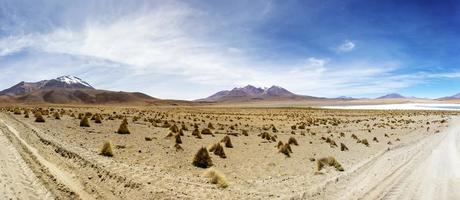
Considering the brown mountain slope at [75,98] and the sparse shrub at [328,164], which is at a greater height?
the brown mountain slope at [75,98]

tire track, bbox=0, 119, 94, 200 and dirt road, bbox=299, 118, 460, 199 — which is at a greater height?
tire track, bbox=0, 119, 94, 200

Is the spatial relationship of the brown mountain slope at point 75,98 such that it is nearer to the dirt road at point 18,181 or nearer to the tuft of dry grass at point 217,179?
the dirt road at point 18,181

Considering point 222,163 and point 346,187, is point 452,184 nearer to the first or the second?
point 346,187

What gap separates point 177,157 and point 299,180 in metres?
5.07

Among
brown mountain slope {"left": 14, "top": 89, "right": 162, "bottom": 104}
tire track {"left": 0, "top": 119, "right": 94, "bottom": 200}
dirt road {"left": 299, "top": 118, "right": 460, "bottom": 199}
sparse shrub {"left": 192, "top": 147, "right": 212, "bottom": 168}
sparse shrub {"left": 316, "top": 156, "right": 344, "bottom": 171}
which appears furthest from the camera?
brown mountain slope {"left": 14, "top": 89, "right": 162, "bottom": 104}

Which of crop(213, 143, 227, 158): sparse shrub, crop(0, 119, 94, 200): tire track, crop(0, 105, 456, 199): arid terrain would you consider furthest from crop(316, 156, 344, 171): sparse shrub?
crop(0, 119, 94, 200): tire track

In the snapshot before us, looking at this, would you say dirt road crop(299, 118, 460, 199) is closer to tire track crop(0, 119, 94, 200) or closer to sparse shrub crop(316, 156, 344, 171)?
sparse shrub crop(316, 156, 344, 171)

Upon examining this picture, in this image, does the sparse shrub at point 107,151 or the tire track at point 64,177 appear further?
the sparse shrub at point 107,151

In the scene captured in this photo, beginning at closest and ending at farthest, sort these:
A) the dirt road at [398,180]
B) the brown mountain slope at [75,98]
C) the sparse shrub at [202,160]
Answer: the dirt road at [398,180] < the sparse shrub at [202,160] < the brown mountain slope at [75,98]

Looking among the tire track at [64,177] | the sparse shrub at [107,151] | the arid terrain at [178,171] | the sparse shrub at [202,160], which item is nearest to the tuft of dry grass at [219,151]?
the arid terrain at [178,171]

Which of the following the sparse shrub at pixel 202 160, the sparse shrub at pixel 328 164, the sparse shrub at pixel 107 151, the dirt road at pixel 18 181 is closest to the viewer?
the dirt road at pixel 18 181

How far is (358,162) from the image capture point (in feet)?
54.2

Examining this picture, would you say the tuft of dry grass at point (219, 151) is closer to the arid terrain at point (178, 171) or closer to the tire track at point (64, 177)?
the arid terrain at point (178, 171)

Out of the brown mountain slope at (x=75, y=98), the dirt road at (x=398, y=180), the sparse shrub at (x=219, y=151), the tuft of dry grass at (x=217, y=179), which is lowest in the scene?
the dirt road at (x=398, y=180)
